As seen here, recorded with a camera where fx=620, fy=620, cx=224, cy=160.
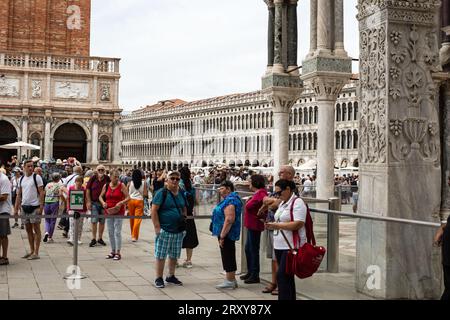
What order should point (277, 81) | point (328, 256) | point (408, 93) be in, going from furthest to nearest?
point (277, 81)
point (328, 256)
point (408, 93)

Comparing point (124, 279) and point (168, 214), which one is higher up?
point (168, 214)

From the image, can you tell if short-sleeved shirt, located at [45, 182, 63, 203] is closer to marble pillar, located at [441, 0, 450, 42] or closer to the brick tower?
marble pillar, located at [441, 0, 450, 42]

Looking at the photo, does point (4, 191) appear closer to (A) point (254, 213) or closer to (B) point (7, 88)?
(A) point (254, 213)

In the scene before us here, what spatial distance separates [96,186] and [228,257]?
4693 millimetres

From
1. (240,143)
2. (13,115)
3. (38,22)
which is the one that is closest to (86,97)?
(13,115)

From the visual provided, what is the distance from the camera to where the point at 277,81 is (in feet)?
51.6

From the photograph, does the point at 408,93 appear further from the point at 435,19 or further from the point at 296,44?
the point at 296,44

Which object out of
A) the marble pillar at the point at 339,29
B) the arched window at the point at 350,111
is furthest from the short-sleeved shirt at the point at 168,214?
the arched window at the point at 350,111

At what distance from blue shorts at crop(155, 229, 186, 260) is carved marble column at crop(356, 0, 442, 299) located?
2.29 m

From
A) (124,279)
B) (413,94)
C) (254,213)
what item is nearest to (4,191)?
(124,279)

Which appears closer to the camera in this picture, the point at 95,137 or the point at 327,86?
the point at 327,86

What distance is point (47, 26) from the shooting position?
144 ft
